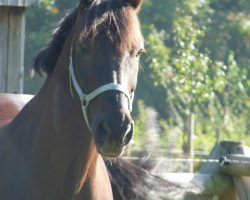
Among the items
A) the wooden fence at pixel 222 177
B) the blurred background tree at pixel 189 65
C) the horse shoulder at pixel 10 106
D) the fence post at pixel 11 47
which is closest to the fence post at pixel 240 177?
the wooden fence at pixel 222 177

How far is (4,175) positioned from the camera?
4.46 m

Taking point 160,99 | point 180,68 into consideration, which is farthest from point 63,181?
point 160,99

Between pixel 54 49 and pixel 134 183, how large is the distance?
1.08 metres

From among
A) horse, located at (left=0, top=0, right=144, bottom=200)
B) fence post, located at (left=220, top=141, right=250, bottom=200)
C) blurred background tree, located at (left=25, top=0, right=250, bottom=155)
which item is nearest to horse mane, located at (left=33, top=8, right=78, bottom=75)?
horse, located at (left=0, top=0, right=144, bottom=200)

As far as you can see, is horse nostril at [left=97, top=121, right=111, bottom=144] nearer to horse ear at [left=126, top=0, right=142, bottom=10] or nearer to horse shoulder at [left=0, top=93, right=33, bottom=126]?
horse ear at [left=126, top=0, right=142, bottom=10]

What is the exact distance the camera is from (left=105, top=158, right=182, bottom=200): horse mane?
5.12 meters

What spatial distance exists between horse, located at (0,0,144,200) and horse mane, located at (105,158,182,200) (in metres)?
0.46

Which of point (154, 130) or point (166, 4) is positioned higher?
point (154, 130)

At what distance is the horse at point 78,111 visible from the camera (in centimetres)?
402

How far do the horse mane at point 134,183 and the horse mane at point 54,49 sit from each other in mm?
770

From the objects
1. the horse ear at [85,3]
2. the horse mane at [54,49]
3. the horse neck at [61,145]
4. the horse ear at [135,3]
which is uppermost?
the horse ear at [135,3]

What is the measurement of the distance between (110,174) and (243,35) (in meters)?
18.4

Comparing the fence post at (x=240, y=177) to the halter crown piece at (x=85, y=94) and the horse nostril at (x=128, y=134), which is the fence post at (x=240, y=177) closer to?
the halter crown piece at (x=85, y=94)

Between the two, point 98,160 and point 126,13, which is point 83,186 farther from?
point 126,13
